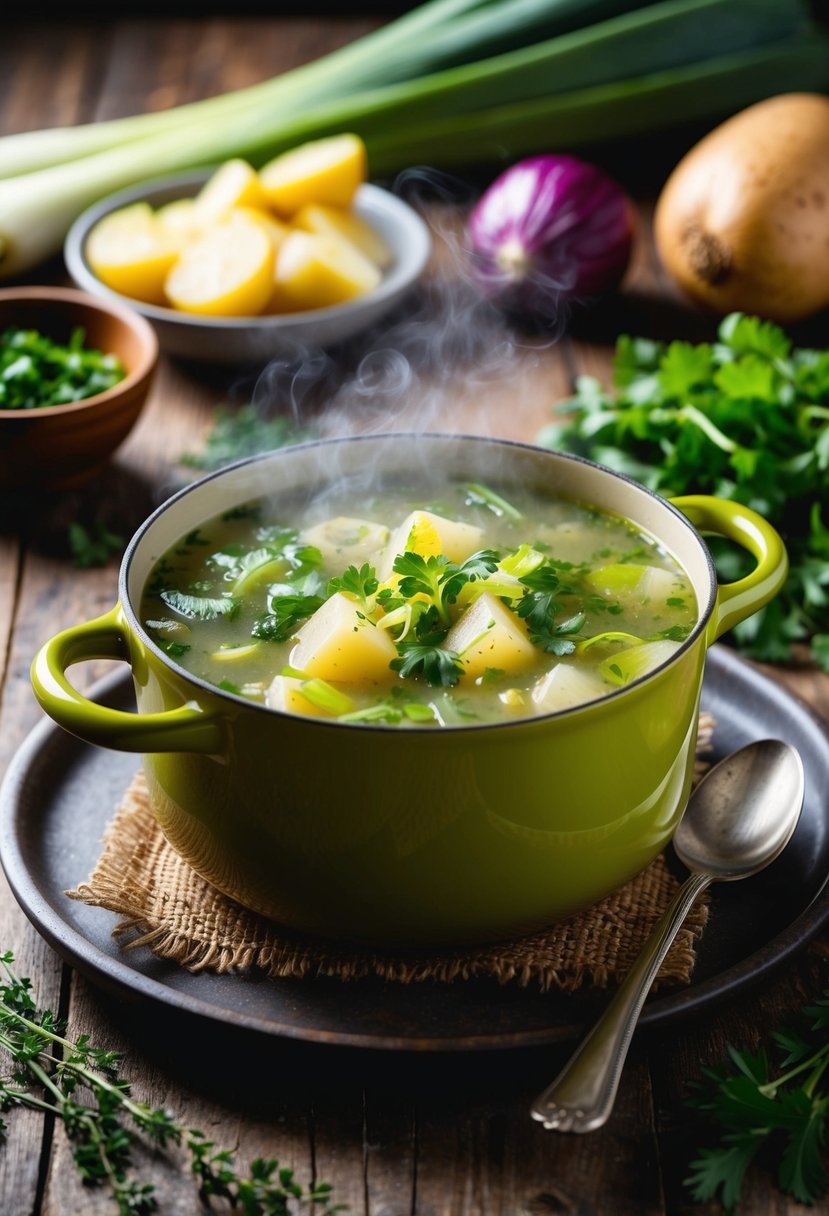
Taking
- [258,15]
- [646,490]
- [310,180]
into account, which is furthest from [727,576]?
[258,15]

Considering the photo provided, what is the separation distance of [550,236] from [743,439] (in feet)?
3.37

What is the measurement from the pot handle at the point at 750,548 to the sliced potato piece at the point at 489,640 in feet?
0.74

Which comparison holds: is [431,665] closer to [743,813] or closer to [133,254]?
[743,813]

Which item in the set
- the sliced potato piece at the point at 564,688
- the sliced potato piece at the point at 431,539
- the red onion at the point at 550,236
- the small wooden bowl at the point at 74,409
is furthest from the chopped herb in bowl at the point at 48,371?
the sliced potato piece at the point at 564,688

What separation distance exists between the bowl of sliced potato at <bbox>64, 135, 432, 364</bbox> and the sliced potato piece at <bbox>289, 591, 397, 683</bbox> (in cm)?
157

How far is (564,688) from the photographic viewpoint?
148 cm

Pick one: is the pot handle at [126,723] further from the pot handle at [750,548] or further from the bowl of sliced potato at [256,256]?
the bowl of sliced potato at [256,256]

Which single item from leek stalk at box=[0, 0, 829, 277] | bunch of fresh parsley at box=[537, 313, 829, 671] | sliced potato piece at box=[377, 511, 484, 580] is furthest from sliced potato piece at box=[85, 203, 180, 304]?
sliced potato piece at box=[377, 511, 484, 580]

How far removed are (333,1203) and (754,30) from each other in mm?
3519

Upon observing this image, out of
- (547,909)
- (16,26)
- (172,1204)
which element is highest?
(547,909)

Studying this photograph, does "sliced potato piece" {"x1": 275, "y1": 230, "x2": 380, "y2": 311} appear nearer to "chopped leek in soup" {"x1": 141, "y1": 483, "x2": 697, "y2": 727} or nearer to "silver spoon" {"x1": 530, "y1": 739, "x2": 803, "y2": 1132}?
"chopped leek in soup" {"x1": 141, "y1": 483, "x2": 697, "y2": 727}

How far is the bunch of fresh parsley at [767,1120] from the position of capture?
131cm

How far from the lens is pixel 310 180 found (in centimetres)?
323

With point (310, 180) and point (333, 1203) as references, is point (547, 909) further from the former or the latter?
point (310, 180)
